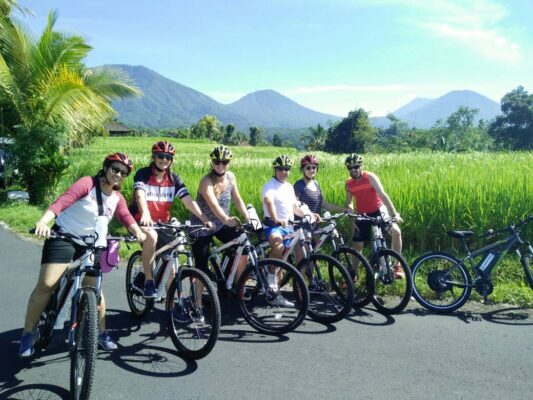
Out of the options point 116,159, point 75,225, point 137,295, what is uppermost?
point 116,159


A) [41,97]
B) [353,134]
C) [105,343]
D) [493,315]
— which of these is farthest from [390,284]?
[353,134]

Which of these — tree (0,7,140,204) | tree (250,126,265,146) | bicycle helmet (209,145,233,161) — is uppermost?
tree (250,126,265,146)


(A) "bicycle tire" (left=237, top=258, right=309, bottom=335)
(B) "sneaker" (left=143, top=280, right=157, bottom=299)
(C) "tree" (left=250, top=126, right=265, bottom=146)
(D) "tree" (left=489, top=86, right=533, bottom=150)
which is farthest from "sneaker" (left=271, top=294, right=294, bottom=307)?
(C) "tree" (left=250, top=126, right=265, bottom=146)

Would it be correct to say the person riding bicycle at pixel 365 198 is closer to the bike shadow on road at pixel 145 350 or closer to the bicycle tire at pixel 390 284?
the bicycle tire at pixel 390 284

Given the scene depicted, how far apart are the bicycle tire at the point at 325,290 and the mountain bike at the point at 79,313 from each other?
206 centimetres

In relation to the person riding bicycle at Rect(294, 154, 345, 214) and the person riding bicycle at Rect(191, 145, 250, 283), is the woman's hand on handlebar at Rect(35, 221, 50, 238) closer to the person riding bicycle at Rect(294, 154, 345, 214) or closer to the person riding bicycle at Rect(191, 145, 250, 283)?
the person riding bicycle at Rect(191, 145, 250, 283)

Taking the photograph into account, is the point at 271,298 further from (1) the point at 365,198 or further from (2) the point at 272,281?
(1) the point at 365,198

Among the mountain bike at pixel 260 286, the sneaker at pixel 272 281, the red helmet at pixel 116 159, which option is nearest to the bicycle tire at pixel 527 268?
the mountain bike at pixel 260 286

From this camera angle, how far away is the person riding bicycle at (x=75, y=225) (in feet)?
12.0

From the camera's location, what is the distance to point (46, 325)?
3.82 m

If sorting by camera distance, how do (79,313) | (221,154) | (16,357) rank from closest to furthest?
(79,313) < (16,357) < (221,154)

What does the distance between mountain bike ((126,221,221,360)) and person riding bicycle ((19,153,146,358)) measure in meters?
0.51

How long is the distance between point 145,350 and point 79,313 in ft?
3.51

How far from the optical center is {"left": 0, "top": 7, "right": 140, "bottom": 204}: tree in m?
13.4
